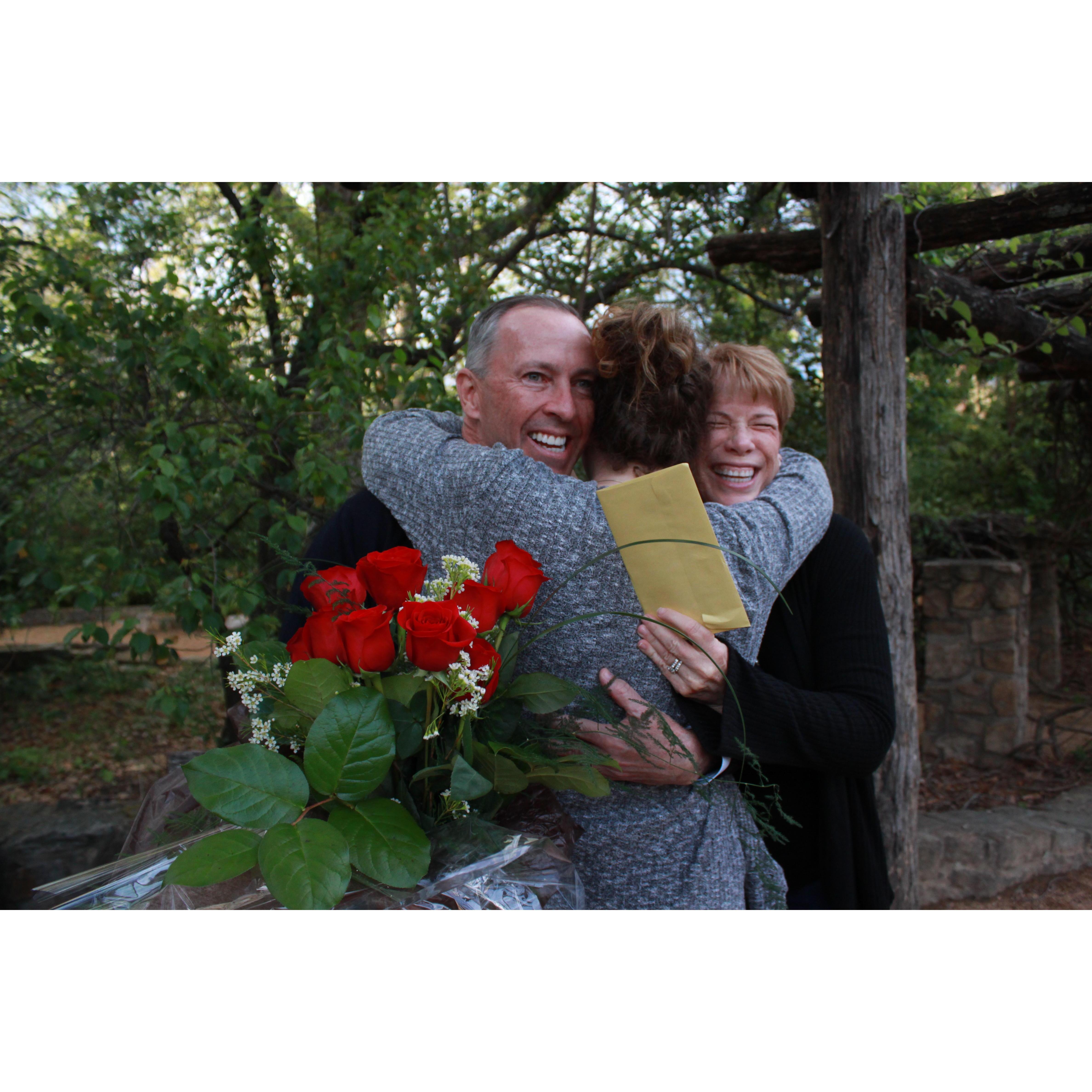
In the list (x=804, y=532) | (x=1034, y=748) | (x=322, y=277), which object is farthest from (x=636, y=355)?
(x=1034, y=748)

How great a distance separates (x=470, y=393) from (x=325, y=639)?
822mm

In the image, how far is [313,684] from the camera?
83 cm

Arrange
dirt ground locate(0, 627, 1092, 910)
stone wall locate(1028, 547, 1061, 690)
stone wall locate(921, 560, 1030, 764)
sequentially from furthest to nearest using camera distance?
stone wall locate(1028, 547, 1061, 690), stone wall locate(921, 560, 1030, 764), dirt ground locate(0, 627, 1092, 910)

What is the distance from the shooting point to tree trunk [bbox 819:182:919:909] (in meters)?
2.88

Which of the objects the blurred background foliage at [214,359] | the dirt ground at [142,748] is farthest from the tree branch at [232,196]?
the dirt ground at [142,748]

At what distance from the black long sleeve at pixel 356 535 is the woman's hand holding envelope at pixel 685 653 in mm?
517

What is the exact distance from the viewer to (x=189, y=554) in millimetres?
3332

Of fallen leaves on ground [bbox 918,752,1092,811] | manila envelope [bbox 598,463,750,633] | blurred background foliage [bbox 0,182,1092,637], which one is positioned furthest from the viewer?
fallen leaves on ground [bbox 918,752,1092,811]

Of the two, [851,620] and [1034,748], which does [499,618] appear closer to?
[851,620]

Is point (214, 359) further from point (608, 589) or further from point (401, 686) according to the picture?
point (401, 686)

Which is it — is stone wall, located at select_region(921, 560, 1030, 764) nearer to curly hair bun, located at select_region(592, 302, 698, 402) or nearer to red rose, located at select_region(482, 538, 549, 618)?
curly hair bun, located at select_region(592, 302, 698, 402)

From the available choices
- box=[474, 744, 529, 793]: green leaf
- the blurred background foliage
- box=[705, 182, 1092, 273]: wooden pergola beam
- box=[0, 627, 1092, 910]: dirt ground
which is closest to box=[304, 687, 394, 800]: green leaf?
box=[474, 744, 529, 793]: green leaf

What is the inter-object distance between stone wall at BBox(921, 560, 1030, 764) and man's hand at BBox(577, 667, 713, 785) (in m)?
5.41

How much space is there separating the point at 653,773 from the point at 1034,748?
5.74m
